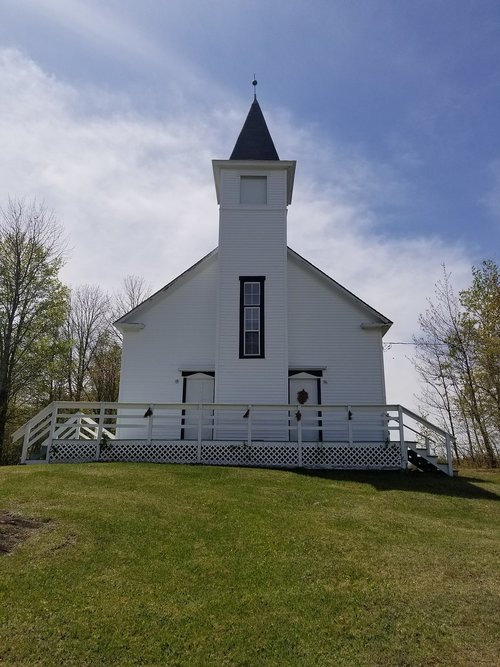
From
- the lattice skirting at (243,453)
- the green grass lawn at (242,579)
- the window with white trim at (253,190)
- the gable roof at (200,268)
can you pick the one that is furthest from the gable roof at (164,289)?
the green grass lawn at (242,579)

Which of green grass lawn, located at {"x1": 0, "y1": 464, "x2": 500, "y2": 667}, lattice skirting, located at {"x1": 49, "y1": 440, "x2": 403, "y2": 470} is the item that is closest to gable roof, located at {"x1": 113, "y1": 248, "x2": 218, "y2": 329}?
lattice skirting, located at {"x1": 49, "y1": 440, "x2": 403, "y2": 470}

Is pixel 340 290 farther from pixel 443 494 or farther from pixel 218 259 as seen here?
pixel 443 494

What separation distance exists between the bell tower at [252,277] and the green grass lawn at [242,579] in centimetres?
636

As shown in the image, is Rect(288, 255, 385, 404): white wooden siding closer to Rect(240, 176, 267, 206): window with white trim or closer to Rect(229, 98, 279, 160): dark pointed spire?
Rect(240, 176, 267, 206): window with white trim

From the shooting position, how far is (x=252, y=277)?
57.1 ft

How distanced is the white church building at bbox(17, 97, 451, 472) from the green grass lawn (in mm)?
6107

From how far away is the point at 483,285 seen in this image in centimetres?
2545

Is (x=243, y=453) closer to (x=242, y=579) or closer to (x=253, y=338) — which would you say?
(x=253, y=338)

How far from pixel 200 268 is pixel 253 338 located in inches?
139

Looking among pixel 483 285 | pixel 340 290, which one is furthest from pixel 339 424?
pixel 483 285

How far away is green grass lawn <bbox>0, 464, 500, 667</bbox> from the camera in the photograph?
4547 millimetres

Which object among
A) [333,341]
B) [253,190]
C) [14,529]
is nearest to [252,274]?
[253,190]

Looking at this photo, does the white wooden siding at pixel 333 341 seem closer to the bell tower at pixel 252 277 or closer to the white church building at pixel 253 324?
the white church building at pixel 253 324

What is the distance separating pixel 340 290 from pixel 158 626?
14339mm
